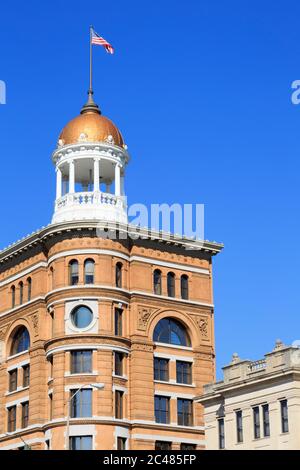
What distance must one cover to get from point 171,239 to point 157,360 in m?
9.52

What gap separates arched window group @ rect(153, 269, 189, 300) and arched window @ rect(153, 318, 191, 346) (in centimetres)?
215

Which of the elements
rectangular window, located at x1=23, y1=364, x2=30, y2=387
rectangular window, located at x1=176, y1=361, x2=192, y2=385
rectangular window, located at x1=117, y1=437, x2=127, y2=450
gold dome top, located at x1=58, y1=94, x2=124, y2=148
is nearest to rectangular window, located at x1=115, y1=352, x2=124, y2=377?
rectangular window, located at x1=117, y1=437, x2=127, y2=450

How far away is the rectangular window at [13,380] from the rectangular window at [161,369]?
11369 millimetres

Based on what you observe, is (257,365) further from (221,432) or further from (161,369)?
(161,369)

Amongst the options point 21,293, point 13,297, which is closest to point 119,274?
point 21,293

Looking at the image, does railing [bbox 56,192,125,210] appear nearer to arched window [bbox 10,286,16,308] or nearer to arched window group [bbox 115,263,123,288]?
arched window group [bbox 115,263,123,288]

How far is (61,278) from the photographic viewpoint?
7562cm
